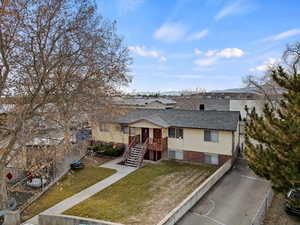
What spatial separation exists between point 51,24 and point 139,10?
325 inches

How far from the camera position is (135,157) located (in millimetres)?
22062

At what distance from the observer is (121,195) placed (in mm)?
Result: 14961

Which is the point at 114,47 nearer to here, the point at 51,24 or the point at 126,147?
the point at 51,24

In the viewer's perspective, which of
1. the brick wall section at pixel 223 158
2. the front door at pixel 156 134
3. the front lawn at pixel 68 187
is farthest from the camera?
the front door at pixel 156 134

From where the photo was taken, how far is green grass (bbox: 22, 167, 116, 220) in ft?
44.7

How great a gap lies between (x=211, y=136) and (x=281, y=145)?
36.7 feet

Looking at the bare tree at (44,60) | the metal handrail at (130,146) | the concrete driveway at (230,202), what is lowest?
the concrete driveway at (230,202)

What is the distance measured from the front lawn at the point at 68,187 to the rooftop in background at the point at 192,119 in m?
6.49

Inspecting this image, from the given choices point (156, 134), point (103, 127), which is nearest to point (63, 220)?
point (156, 134)

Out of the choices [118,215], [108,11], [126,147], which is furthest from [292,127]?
[126,147]

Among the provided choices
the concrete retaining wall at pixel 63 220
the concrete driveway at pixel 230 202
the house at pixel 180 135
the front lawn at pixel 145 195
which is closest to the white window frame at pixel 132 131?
the house at pixel 180 135

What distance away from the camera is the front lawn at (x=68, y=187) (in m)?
13.6

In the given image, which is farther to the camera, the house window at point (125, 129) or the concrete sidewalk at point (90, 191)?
the house window at point (125, 129)

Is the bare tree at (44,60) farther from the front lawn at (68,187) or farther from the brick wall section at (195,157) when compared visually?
the brick wall section at (195,157)
